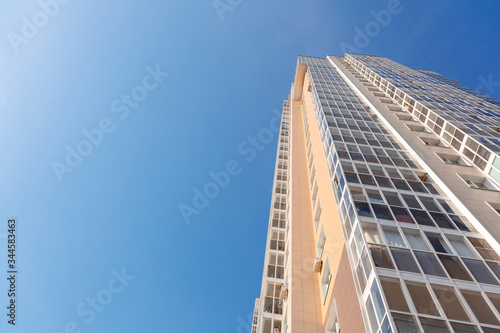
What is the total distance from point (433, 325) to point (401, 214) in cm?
619

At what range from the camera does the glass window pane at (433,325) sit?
8.62 metres

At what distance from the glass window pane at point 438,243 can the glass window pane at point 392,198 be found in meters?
2.30

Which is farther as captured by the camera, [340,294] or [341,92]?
[341,92]

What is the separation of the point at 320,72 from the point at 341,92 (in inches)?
517

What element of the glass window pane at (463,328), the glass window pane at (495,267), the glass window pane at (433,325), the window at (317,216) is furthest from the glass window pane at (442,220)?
the window at (317,216)

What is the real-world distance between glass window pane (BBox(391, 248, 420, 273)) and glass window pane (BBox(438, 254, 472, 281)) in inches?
51.2

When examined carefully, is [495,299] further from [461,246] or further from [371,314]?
[371,314]

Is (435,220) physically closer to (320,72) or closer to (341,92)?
(341,92)

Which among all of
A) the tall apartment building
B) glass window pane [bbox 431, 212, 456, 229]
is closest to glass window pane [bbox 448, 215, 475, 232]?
the tall apartment building

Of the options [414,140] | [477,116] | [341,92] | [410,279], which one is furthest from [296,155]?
[410,279]

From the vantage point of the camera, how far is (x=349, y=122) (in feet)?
85.7

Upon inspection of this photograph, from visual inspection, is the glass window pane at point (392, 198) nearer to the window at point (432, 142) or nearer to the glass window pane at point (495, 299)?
the glass window pane at point (495, 299)

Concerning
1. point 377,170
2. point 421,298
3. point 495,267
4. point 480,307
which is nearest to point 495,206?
point 495,267

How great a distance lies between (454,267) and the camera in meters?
11.0
